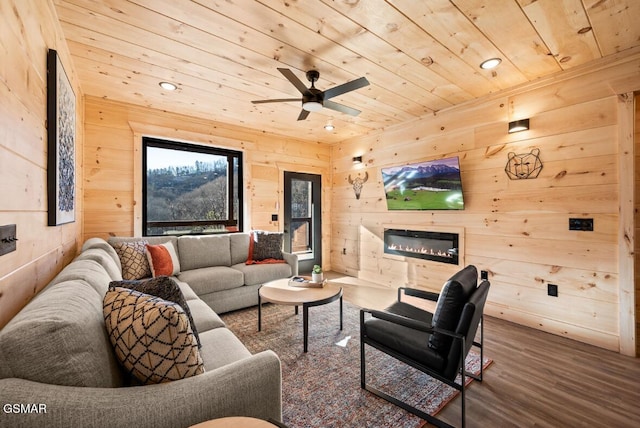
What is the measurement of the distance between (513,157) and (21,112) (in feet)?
13.2

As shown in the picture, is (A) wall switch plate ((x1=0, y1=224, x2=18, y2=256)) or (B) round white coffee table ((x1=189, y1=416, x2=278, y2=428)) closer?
(B) round white coffee table ((x1=189, y1=416, x2=278, y2=428))

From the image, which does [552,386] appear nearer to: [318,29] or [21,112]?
[318,29]

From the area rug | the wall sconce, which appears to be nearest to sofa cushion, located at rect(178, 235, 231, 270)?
the area rug

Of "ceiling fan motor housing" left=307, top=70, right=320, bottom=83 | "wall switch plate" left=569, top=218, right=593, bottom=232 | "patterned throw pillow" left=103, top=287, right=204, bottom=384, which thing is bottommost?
"patterned throw pillow" left=103, top=287, right=204, bottom=384

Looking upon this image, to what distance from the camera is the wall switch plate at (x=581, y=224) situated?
8.61 feet

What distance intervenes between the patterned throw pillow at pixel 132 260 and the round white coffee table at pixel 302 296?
4.51 feet

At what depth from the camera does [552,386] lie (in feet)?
6.53

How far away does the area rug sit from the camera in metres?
1.71

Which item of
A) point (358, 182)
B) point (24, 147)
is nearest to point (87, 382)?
point (24, 147)

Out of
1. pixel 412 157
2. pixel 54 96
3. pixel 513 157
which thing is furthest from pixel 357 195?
pixel 54 96

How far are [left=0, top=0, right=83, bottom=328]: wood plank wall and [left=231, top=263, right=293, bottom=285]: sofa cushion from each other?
1.89m

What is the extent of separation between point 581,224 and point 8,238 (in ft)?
13.4

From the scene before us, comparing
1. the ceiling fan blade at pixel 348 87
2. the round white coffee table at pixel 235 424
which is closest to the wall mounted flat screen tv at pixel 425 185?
the ceiling fan blade at pixel 348 87

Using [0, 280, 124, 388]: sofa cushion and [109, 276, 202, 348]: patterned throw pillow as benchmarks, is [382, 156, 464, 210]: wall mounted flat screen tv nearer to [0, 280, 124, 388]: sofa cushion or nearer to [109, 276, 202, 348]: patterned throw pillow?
[109, 276, 202, 348]: patterned throw pillow
